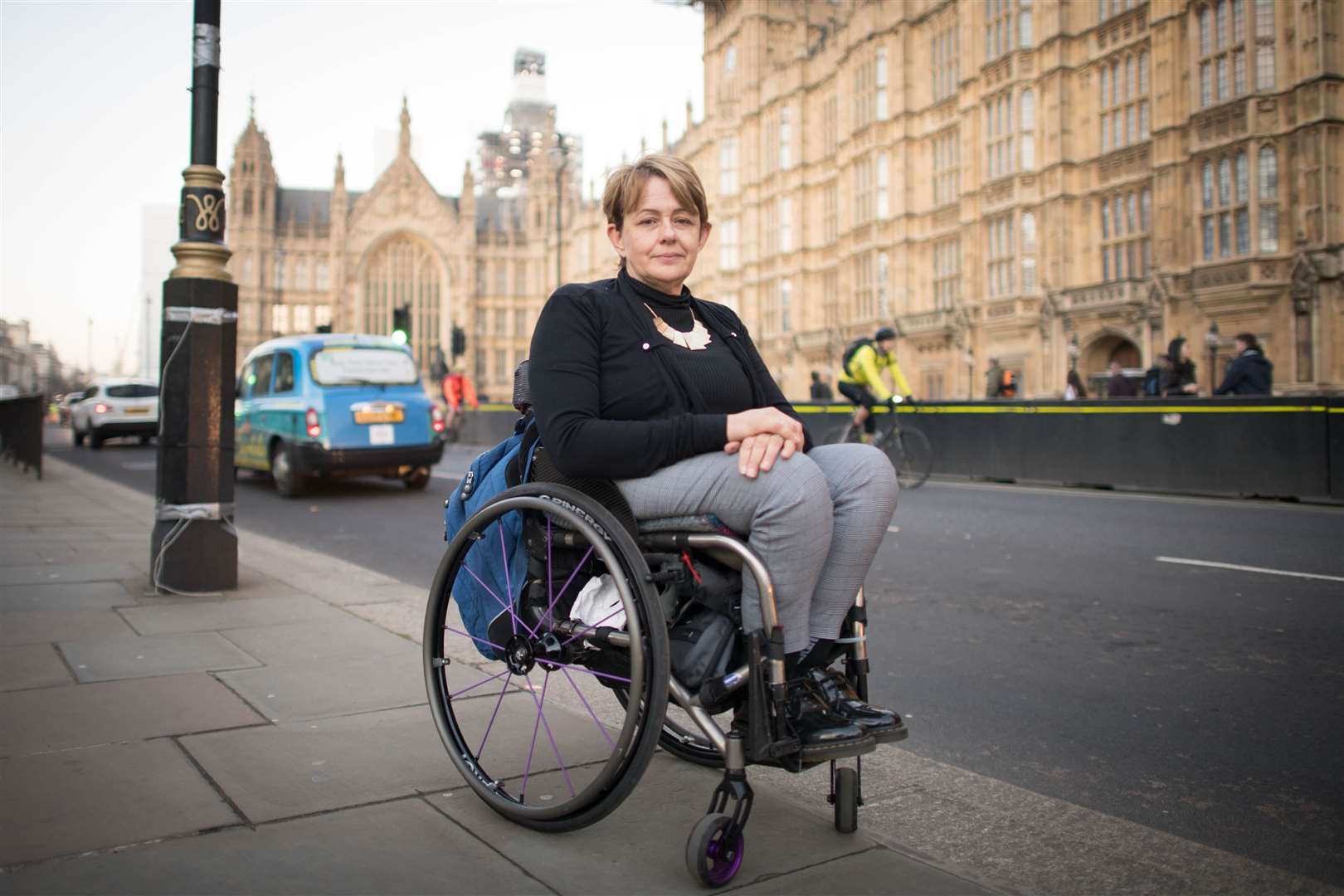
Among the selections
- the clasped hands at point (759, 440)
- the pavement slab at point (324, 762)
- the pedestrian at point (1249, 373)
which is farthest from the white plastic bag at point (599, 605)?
the pedestrian at point (1249, 373)

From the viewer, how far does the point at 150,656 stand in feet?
13.5

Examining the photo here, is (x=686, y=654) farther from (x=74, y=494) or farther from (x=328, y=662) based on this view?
(x=74, y=494)

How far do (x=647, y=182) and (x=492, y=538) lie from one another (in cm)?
99

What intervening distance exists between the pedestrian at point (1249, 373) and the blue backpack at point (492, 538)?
41.0 feet

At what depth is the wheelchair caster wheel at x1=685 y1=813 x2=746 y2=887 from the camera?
6.73 ft

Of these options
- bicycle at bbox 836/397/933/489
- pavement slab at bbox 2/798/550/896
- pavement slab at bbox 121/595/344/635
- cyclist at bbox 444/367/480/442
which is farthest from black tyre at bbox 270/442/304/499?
cyclist at bbox 444/367/480/442

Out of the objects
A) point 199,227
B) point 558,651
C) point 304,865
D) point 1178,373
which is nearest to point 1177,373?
point 1178,373

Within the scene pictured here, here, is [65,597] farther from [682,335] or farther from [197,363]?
[682,335]

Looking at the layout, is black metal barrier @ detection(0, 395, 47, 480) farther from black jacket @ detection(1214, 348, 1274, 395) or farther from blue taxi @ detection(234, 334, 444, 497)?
black jacket @ detection(1214, 348, 1274, 395)

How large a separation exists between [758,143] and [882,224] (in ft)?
36.0

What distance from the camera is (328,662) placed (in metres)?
4.02

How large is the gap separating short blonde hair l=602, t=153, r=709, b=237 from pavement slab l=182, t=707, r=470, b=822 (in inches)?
62.7

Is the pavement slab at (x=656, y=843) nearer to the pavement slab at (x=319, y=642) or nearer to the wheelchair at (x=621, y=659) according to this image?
the wheelchair at (x=621, y=659)

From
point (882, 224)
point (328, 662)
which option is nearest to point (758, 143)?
point (882, 224)
